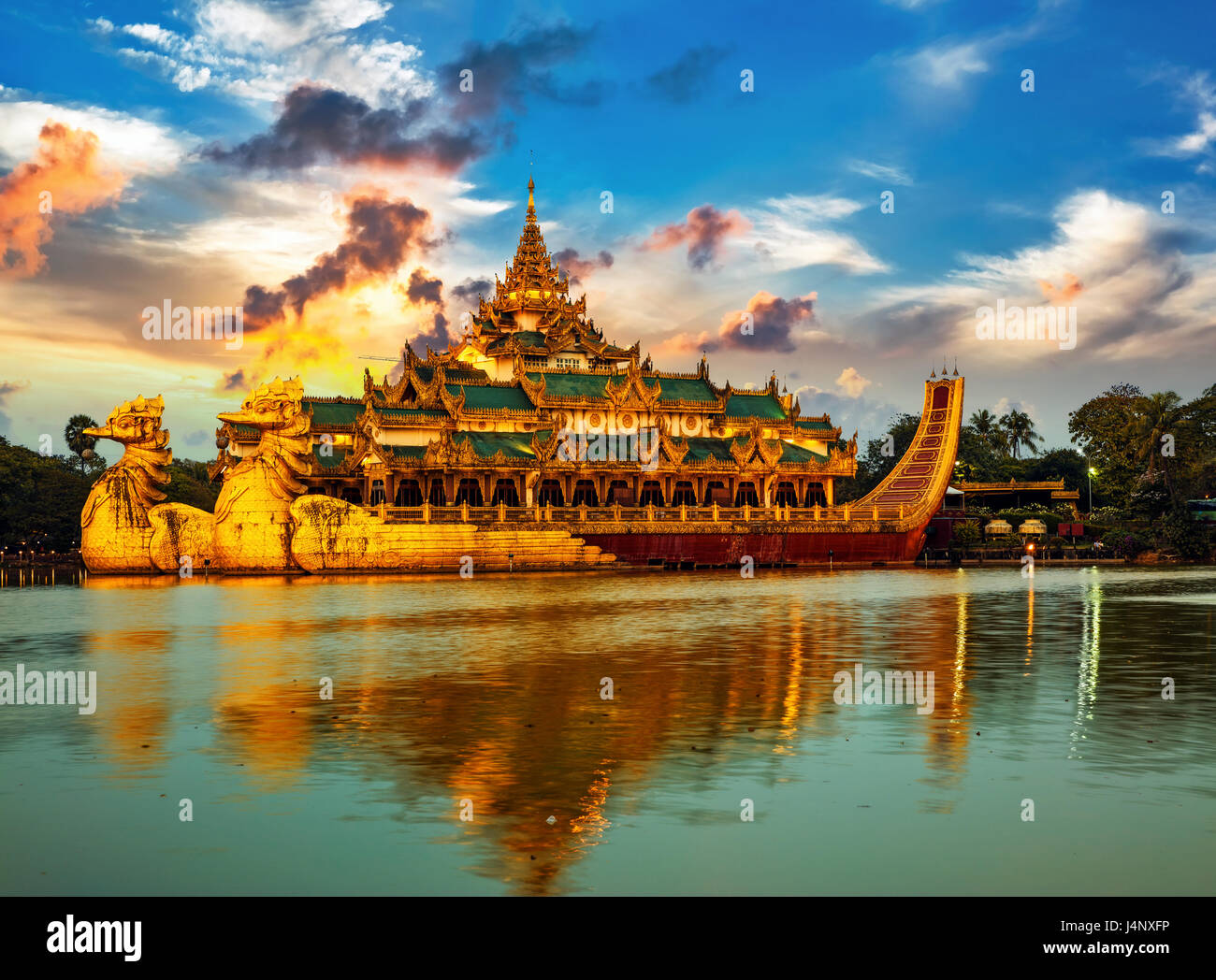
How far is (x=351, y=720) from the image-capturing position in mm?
18844

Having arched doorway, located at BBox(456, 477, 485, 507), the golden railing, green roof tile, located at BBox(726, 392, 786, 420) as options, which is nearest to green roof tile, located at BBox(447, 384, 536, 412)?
arched doorway, located at BBox(456, 477, 485, 507)

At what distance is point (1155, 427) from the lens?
3297 inches

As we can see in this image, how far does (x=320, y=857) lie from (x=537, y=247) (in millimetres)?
81685

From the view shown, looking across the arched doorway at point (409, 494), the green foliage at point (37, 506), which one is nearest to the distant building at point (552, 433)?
the arched doorway at point (409, 494)

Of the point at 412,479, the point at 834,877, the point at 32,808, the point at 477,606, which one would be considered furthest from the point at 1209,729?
the point at 412,479

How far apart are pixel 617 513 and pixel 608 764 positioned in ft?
166

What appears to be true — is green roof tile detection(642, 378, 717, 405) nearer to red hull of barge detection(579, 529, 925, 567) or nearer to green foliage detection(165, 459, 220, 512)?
red hull of barge detection(579, 529, 925, 567)

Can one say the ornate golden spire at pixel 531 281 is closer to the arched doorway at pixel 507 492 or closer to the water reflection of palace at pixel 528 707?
the arched doorway at pixel 507 492

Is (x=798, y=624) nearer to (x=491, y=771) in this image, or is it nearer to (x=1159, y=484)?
(x=491, y=771)

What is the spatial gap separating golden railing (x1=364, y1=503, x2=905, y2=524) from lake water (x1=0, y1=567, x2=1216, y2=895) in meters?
27.1

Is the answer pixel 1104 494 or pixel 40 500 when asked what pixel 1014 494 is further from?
pixel 40 500

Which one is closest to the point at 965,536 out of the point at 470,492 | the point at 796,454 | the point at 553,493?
the point at 796,454

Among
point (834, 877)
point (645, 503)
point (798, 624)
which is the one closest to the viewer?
point (834, 877)
